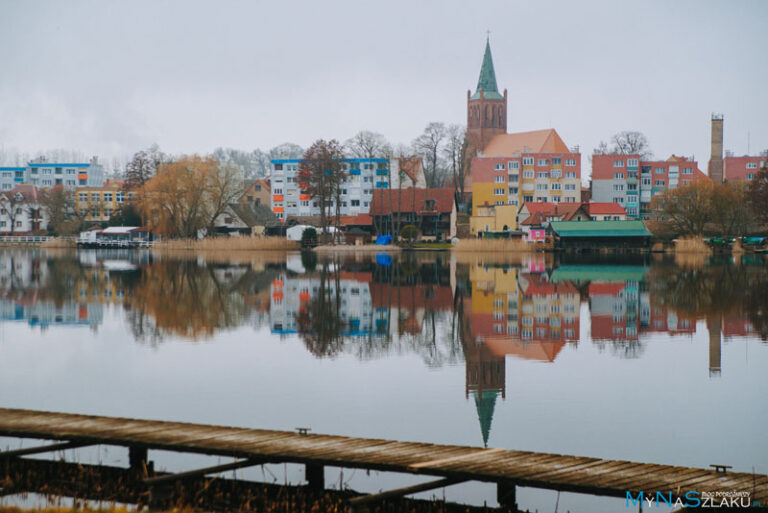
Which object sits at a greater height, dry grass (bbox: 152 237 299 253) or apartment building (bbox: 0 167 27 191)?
apartment building (bbox: 0 167 27 191)

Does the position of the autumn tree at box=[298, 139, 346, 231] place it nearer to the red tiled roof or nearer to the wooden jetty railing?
the red tiled roof

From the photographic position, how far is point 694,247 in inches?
2702

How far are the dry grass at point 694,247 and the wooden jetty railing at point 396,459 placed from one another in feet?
214

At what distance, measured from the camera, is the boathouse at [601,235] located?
7525 cm

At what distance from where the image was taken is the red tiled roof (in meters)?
84.6

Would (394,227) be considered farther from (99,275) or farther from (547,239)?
(99,275)

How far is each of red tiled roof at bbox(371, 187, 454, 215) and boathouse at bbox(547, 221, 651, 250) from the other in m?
12.9

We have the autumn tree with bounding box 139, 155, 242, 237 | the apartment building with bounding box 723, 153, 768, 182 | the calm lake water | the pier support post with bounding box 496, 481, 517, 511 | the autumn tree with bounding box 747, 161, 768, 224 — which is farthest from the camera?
the apartment building with bounding box 723, 153, 768, 182

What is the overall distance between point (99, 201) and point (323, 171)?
148 ft

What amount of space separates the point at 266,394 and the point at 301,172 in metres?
71.9

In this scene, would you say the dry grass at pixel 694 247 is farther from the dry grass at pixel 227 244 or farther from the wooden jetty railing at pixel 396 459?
the wooden jetty railing at pixel 396 459

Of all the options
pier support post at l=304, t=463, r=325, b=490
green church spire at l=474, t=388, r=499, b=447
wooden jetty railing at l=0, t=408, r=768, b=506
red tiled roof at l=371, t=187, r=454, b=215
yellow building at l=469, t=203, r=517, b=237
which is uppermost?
red tiled roof at l=371, t=187, r=454, b=215

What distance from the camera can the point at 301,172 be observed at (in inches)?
3263

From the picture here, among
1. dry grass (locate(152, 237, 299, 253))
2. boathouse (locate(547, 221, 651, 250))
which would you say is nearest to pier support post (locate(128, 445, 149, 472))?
dry grass (locate(152, 237, 299, 253))
